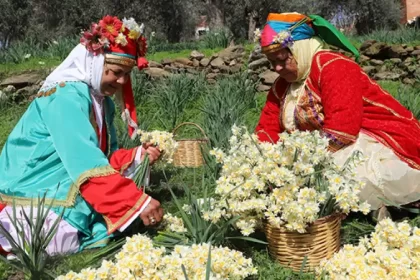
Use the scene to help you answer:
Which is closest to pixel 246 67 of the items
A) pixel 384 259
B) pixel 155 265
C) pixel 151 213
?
pixel 151 213

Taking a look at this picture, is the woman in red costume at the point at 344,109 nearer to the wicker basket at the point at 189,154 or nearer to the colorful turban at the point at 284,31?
the colorful turban at the point at 284,31

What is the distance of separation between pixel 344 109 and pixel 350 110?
0.03m

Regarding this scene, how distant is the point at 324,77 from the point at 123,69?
117 cm

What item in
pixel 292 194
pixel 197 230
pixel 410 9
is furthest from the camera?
pixel 410 9

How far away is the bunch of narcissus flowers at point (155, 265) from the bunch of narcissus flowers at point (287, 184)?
32 cm

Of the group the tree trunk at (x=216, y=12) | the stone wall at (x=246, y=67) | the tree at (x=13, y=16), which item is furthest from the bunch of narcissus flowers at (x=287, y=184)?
the tree at (x=13, y=16)

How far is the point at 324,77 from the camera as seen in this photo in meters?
2.69

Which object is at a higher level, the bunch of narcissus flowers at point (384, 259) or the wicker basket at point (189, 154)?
the bunch of narcissus flowers at point (384, 259)

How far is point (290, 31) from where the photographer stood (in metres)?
2.76

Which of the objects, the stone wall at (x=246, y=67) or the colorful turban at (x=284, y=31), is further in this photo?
the stone wall at (x=246, y=67)

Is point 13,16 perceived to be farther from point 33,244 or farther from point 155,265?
point 155,265

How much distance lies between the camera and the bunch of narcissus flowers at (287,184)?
1.88 m

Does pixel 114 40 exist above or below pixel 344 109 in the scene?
above

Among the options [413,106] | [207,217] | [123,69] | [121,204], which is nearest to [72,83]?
[123,69]
